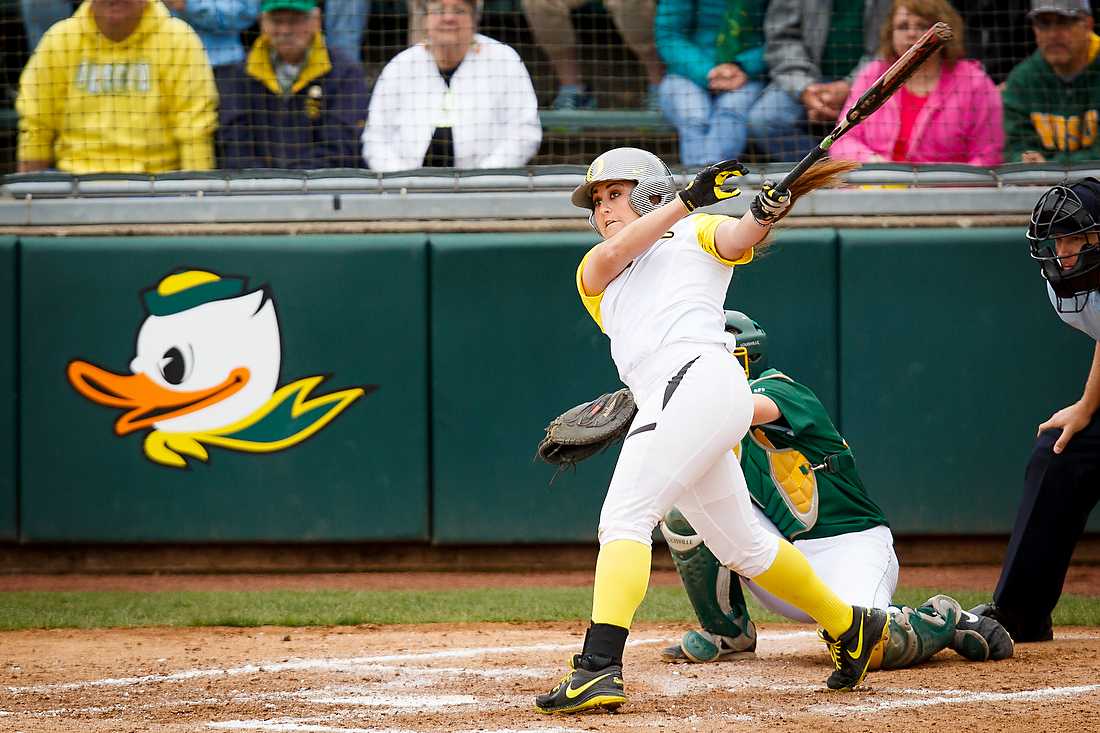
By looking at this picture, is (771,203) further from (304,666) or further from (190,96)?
(190,96)

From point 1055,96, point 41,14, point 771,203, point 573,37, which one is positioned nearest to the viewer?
point 771,203

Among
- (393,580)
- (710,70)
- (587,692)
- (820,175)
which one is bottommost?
(393,580)

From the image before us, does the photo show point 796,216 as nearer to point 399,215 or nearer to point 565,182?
point 565,182

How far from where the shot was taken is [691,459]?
3014 mm

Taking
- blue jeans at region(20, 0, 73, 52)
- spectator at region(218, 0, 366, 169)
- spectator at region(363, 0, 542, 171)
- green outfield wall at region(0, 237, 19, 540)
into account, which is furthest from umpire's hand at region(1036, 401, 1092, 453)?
blue jeans at region(20, 0, 73, 52)

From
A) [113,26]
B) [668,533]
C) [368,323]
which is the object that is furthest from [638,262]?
[113,26]

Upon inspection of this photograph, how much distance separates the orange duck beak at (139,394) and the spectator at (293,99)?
1284mm

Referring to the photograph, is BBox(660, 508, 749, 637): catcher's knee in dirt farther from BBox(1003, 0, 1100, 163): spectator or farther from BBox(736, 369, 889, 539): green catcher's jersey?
BBox(1003, 0, 1100, 163): spectator

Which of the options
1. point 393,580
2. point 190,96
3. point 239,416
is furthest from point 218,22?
point 393,580

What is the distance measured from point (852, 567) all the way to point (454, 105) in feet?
11.6

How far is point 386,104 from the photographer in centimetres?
641

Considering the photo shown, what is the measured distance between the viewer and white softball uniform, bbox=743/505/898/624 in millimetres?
3555

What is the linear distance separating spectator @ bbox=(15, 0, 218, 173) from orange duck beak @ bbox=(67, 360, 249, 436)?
1.13 meters

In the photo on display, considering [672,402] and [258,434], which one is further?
[258,434]
